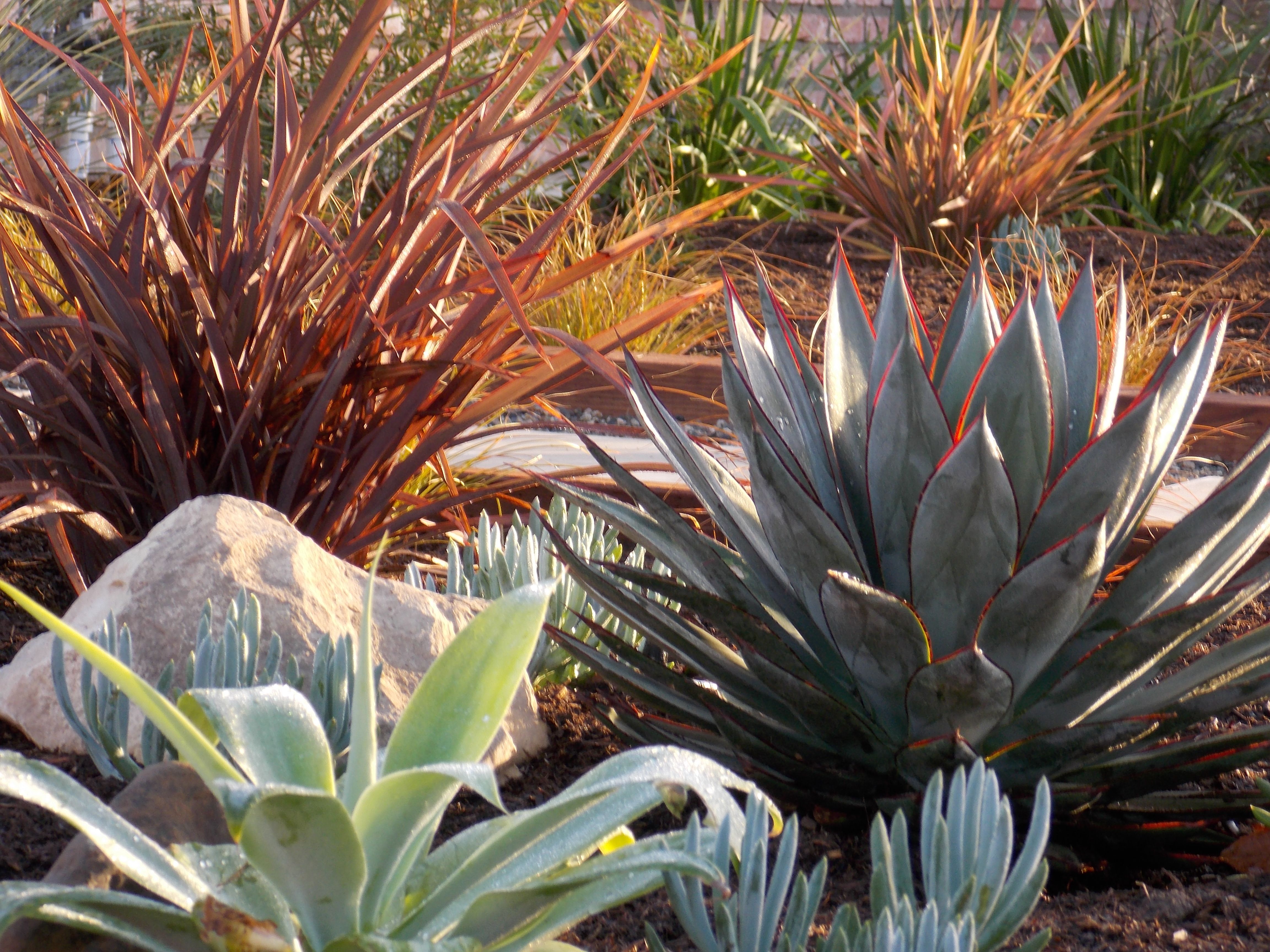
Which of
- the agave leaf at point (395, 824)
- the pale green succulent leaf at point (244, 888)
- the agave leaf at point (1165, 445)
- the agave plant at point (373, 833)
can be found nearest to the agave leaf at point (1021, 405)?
the agave leaf at point (1165, 445)

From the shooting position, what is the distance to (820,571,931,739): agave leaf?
1204 mm

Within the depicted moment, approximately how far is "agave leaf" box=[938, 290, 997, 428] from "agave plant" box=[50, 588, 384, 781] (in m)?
0.82

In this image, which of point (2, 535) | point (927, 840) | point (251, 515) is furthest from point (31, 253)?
point (927, 840)

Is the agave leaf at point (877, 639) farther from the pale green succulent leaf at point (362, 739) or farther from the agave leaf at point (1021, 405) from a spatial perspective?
the pale green succulent leaf at point (362, 739)

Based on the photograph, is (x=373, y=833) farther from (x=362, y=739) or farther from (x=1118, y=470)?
(x=1118, y=470)

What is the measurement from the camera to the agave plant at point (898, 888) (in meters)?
0.92

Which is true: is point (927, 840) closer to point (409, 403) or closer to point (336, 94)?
point (409, 403)

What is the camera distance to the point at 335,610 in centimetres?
172

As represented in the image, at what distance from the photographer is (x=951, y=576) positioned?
1.30 meters

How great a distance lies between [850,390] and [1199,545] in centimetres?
46

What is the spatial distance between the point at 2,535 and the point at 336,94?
4.00 ft

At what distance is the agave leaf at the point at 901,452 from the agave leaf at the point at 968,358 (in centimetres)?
16

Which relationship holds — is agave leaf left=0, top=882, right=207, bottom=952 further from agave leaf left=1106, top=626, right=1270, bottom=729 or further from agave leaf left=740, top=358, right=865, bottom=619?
agave leaf left=1106, top=626, right=1270, bottom=729

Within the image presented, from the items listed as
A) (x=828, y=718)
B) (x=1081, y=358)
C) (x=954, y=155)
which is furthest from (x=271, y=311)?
(x=954, y=155)
